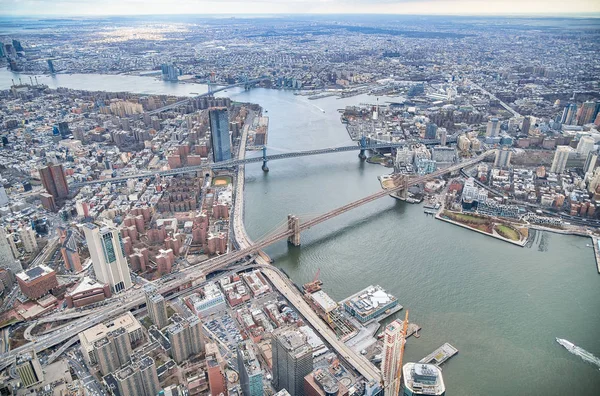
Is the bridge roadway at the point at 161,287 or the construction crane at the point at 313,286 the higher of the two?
the bridge roadway at the point at 161,287

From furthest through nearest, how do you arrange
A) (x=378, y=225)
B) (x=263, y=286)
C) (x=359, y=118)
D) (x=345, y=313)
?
(x=359, y=118), (x=378, y=225), (x=263, y=286), (x=345, y=313)

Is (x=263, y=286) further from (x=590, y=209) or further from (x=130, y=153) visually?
(x=130, y=153)

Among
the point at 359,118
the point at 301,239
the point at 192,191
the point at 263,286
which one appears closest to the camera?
the point at 263,286

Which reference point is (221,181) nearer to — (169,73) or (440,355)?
(440,355)

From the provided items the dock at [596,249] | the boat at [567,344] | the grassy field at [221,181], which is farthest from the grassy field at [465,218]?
the grassy field at [221,181]

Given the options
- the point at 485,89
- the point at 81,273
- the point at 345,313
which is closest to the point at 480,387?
the point at 345,313

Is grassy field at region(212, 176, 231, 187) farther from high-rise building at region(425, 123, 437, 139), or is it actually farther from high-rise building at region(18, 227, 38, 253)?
high-rise building at region(425, 123, 437, 139)

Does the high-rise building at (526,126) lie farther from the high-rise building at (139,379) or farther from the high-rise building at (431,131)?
the high-rise building at (139,379)
